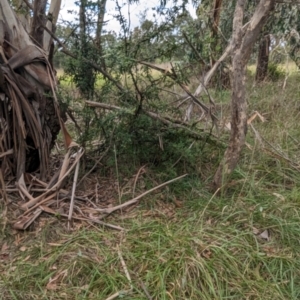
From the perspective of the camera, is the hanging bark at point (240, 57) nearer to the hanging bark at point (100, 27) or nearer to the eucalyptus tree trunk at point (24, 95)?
the hanging bark at point (100, 27)

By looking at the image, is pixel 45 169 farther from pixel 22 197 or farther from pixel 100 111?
pixel 100 111

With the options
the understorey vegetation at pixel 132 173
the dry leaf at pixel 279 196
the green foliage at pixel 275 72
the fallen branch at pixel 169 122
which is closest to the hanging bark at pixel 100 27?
the understorey vegetation at pixel 132 173

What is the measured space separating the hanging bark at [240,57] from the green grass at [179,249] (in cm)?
46

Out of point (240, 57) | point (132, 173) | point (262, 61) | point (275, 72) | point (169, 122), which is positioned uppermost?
point (240, 57)

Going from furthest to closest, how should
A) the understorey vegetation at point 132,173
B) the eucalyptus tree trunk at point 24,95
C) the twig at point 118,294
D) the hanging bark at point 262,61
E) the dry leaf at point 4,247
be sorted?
1. the hanging bark at point 262,61
2. the eucalyptus tree trunk at point 24,95
3. the dry leaf at point 4,247
4. the understorey vegetation at point 132,173
5. the twig at point 118,294

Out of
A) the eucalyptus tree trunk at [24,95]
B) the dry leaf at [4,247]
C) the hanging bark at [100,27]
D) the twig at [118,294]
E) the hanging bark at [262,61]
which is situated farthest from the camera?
the hanging bark at [262,61]

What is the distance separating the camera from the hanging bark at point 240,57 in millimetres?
2754

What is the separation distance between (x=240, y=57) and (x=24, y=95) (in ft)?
5.39

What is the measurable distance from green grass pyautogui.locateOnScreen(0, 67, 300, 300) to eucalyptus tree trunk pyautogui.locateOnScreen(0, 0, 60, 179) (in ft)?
2.13

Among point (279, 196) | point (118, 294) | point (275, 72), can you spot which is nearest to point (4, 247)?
point (118, 294)

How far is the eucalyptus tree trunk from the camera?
2.97 meters

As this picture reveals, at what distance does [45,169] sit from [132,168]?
72 centimetres

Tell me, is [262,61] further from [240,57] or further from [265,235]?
[265,235]

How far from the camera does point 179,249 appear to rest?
7.85 feet
